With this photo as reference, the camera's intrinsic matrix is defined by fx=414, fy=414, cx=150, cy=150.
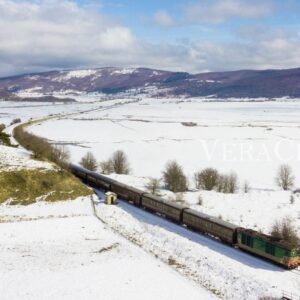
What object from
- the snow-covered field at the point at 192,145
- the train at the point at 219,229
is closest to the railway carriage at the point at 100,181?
the train at the point at 219,229

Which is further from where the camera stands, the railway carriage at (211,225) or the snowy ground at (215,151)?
the snowy ground at (215,151)

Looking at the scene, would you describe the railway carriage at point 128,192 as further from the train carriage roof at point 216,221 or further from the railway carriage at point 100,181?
the train carriage roof at point 216,221

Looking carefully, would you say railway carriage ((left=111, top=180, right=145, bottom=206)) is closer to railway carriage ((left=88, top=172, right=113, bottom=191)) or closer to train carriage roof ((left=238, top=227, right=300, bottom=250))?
railway carriage ((left=88, top=172, right=113, bottom=191))

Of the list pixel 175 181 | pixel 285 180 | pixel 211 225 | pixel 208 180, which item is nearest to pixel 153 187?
pixel 175 181

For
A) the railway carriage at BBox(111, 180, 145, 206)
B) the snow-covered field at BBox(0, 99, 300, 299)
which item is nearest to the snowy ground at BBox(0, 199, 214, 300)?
the snow-covered field at BBox(0, 99, 300, 299)

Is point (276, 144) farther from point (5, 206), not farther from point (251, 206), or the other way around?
point (5, 206)

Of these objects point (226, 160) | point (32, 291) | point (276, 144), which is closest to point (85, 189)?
point (32, 291)

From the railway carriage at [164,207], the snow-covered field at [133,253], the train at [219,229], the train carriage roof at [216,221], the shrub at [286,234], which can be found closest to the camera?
the snow-covered field at [133,253]
